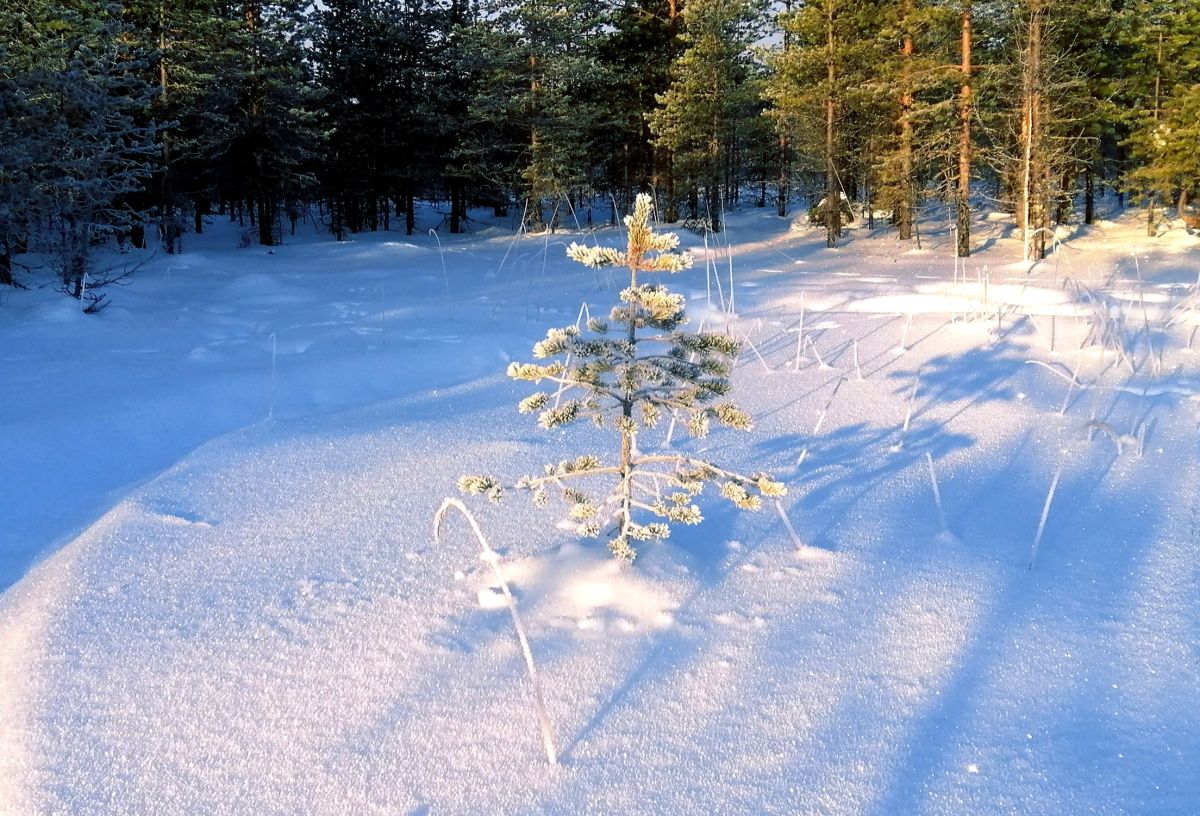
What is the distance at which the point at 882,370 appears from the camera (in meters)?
5.61

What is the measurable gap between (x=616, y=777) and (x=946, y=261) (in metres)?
16.3

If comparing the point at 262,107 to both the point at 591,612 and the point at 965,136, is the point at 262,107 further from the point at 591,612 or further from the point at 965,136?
the point at 591,612

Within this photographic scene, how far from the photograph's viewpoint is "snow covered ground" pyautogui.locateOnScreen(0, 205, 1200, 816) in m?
1.71

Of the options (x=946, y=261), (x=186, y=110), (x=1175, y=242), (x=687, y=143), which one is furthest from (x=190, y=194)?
(x=1175, y=242)

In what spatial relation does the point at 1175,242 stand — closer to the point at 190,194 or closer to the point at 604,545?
the point at 604,545

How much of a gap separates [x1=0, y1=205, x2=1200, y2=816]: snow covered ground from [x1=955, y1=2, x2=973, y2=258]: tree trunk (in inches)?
473

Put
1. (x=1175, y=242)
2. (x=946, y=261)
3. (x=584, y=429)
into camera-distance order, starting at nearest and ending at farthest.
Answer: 1. (x=584, y=429)
2. (x=946, y=261)
3. (x=1175, y=242)

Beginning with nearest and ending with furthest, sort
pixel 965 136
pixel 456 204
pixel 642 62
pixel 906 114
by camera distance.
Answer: pixel 965 136
pixel 906 114
pixel 642 62
pixel 456 204

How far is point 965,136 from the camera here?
15.8m

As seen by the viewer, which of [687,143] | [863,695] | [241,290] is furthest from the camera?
[687,143]

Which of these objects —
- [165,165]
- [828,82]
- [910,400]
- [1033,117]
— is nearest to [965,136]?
[1033,117]

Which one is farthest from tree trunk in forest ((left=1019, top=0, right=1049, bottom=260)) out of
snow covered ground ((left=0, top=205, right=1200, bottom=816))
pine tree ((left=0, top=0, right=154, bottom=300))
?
pine tree ((left=0, top=0, right=154, bottom=300))

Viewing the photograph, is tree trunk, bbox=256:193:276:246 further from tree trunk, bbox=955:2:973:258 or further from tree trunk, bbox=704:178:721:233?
tree trunk, bbox=955:2:973:258

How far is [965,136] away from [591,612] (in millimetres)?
16582
